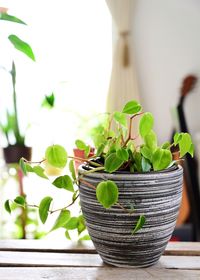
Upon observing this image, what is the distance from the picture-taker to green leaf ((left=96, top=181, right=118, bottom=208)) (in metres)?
0.56

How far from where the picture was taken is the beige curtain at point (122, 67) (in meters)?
2.64

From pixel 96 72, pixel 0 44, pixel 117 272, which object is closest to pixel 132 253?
pixel 117 272

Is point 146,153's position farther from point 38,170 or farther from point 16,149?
Result: point 16,149

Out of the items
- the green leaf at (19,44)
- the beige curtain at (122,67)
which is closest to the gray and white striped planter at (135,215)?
the green leaf at (19,44)

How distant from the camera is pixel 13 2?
2566 millimetres

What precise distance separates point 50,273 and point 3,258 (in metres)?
0.11

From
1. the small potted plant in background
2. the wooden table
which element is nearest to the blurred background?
the small potted plant in background

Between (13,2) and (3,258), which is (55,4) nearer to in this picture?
(13,2)

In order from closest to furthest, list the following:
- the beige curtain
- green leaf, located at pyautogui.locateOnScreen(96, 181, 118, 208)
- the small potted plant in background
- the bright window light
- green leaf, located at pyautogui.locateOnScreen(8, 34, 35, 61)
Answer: green leaf, located at pyautogui.locateOnScreen(96, 181, 118, 208) → green leaf, located at pyautogui.locateOnScreen(8, 34, 35, 61) → the small potted plant in background → the bright window light → the beige curtain

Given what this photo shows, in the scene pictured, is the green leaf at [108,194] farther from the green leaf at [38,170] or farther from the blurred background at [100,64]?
the blurred background at [100,64]

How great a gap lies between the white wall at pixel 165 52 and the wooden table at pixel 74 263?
201 centimetres

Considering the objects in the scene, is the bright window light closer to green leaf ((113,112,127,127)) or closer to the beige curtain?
the beige curtain

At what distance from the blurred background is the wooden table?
1.73m

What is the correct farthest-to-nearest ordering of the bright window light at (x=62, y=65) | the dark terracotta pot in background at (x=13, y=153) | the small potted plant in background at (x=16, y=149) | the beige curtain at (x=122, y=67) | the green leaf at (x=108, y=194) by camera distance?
the beige curtain at (x=122, y=67) → the bright window light at (x=62, y=65) → the dark terracotta pot in background at (x=13, y=153) → the small potted plant in background at (x=16, y=149) → the green leaf at (x=108, y=194)
